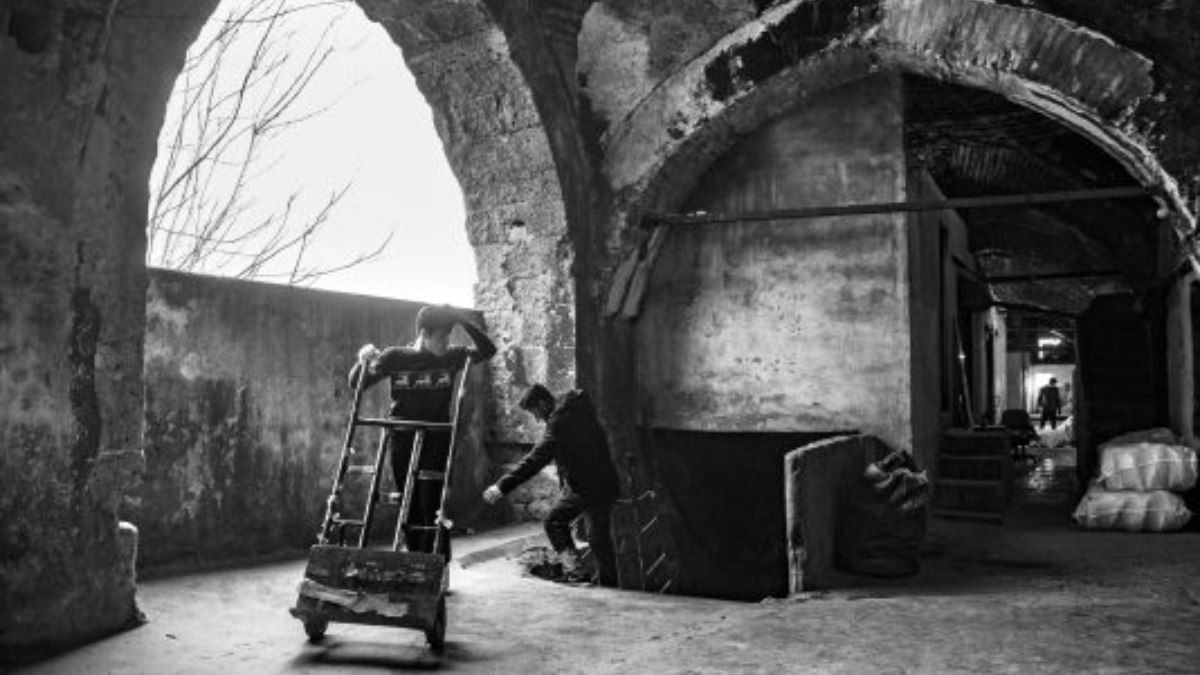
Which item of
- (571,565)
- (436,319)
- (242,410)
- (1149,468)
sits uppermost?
(436,319)

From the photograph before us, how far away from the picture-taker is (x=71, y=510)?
390 cm

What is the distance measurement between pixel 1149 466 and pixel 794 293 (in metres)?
3.00

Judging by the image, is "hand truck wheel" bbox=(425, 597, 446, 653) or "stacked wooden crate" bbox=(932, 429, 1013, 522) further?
"stacked wooden crate" bbox=(932, 429, 1013, 522)

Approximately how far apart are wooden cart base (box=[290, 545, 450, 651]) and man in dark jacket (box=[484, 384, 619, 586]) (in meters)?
1.58

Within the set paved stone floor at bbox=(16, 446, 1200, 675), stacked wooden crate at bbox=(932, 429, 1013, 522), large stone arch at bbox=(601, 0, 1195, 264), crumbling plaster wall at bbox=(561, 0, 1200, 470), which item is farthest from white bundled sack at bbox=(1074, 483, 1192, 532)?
crumbling plaster wall at bbox=(561, 0, 1200, 470)

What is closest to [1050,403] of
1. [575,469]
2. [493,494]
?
[575,469]

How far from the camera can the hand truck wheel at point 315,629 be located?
3838 mm

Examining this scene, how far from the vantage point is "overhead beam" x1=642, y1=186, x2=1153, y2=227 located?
652cm

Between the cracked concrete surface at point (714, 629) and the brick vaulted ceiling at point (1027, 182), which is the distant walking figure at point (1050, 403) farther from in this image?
the cracked concrete surface at point (714, 629)

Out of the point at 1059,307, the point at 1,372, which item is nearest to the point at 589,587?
the point at 1,372

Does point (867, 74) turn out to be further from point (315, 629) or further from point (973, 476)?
point (315, 629)

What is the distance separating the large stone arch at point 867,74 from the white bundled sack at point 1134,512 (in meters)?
2.03

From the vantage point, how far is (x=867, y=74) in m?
7.39

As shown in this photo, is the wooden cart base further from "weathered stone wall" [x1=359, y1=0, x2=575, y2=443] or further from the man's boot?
"weathered stone wall" [x1=359, y1=0, x2=575, y2=443]
